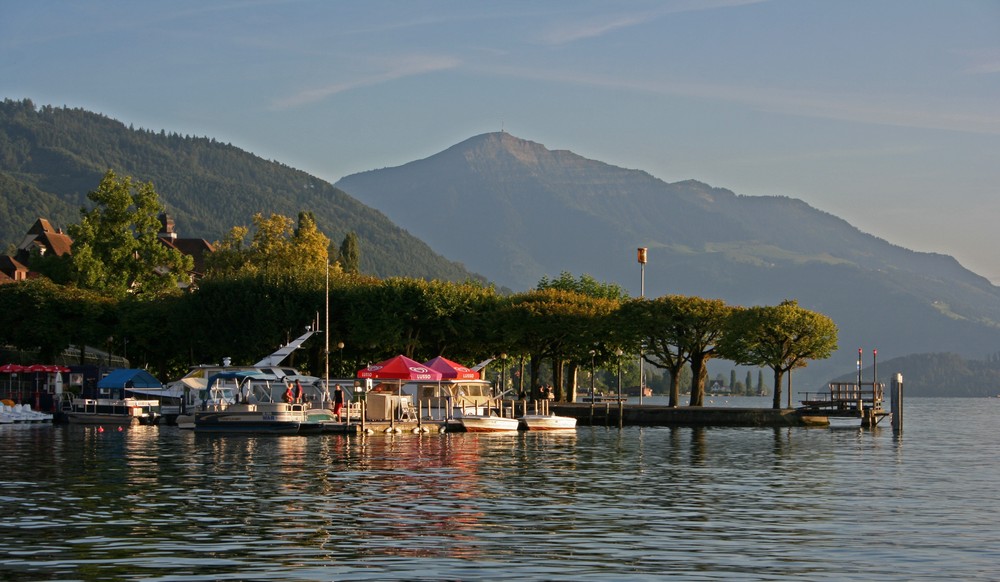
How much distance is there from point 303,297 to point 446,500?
71807mm

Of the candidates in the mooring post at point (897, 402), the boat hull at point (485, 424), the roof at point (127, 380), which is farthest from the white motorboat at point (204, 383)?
the mooring post at point (897, 402)

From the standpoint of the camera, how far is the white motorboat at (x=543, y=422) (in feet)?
275

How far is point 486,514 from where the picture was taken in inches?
1332

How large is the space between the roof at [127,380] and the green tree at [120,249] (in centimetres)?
1908

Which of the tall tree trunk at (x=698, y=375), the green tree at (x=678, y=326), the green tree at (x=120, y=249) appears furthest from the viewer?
the green tree at (x=120, y=249)

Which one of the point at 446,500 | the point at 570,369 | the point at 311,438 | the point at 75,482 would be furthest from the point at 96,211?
the point at 446,500

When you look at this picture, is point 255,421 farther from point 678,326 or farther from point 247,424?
point 678,326

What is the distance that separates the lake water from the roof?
35262mm

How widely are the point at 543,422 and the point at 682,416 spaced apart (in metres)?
18.6

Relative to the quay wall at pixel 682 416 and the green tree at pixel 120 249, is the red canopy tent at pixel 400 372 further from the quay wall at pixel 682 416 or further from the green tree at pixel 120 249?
the green tree at pixel 120 249

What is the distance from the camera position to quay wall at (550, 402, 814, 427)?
97.9m

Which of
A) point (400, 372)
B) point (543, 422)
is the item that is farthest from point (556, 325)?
point (400, 372)

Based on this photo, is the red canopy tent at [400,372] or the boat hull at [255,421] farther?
the red canopy tent at [400,372]

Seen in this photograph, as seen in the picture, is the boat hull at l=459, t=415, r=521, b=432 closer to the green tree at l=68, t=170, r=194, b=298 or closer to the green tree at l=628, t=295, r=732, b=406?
the green tree at l=628, t=295, r=732, b=406
